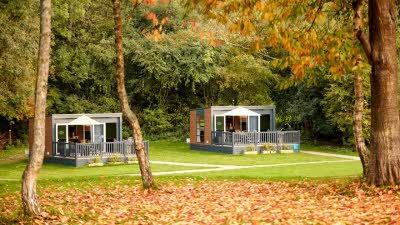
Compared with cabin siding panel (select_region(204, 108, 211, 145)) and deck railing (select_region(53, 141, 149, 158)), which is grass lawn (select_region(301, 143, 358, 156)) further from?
deck railing (select_region(53, 141, 149, 158))

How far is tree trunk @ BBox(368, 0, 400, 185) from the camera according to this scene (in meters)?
12.0

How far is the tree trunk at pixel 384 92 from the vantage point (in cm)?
1201

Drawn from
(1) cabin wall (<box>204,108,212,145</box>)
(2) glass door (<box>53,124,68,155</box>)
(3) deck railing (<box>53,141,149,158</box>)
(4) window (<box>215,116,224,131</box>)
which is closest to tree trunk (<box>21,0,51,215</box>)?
(3) deck railing (<box>53,141,149,158</box>)

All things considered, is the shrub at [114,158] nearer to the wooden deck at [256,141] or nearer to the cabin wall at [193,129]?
the wooden deck at [256,141]

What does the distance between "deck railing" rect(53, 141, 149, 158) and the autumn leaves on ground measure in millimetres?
14855

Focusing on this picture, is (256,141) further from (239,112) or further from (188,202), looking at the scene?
(188,202)

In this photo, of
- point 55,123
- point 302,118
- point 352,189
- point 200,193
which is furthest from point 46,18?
point 302,118

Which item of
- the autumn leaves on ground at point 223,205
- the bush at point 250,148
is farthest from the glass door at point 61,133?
the autumn leaves on ground at point 223,205

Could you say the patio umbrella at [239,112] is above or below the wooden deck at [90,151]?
above

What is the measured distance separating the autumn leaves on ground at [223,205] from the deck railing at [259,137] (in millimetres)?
20615

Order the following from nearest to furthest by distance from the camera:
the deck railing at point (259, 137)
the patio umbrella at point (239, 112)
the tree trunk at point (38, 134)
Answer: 1. the tree trunk at point (38, 134)
2. the deck railing at point (259, 137)
3. the patio umbrella at point (239, 112)

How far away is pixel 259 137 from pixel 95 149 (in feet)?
34.2

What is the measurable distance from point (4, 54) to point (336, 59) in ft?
63.2

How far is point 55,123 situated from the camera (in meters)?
33.4
